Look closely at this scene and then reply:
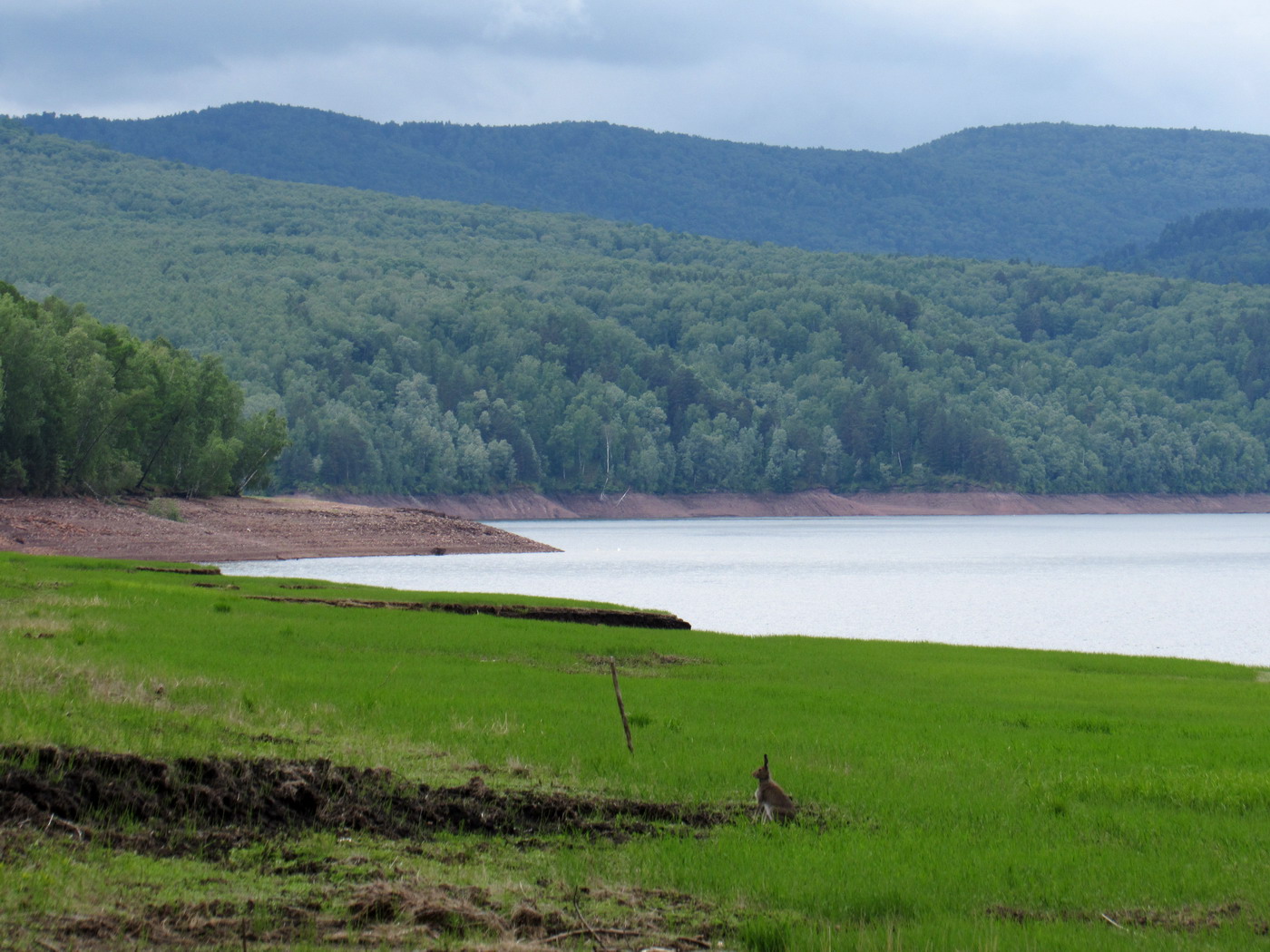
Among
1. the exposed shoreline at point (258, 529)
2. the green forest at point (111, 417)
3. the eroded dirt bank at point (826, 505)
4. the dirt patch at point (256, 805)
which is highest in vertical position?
the dirt patch at point (256, 805)

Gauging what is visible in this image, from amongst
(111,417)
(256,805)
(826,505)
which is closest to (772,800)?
(256,805)

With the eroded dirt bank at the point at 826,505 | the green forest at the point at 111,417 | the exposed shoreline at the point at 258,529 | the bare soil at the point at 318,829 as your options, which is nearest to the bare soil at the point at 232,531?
the exposed shoreline at the point at 258,529

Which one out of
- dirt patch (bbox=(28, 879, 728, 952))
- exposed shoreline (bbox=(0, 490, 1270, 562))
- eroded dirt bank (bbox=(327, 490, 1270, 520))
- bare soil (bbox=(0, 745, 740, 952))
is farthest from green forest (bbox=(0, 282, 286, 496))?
eroded dirt bank (bbox=(327, 490, 1270, 520))

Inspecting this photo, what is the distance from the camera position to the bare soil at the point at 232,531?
63.5m

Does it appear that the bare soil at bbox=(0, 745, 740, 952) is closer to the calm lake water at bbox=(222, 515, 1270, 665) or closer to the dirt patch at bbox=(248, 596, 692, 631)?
the dirt patch at bbox=(248, 596, 692, 631)

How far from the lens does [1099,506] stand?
19075cm

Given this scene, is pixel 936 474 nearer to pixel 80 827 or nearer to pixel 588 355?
pixel 588 355

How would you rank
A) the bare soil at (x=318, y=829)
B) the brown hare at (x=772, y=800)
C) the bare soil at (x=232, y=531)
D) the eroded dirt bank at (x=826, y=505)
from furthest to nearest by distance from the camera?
1. the eroded dirt bank at (x=826, y=505)
2. the bare soil at (x=232, y=531)
3. the brown hare at (x=772, y=800)
4. the bare soil at (x=318, y=829)

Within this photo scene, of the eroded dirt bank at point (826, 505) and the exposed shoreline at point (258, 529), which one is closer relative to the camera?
the exposed shoreline at point (258, 529)

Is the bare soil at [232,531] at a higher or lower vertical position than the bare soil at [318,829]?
lower

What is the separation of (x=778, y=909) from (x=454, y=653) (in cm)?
1550

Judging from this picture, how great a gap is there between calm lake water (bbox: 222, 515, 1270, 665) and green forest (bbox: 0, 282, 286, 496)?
41.5 feet

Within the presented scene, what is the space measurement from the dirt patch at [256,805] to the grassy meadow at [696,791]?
0.20 meters

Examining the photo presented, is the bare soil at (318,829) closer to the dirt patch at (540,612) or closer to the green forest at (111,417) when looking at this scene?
the dirt patch at (540,612)
